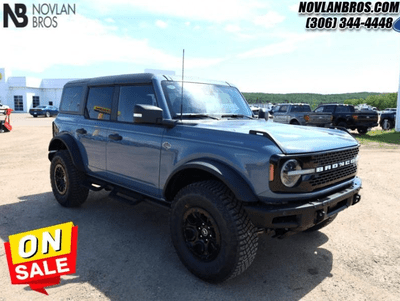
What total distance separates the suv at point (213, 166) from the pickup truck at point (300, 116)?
1208 cm

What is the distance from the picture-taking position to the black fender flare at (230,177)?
2.79 meters

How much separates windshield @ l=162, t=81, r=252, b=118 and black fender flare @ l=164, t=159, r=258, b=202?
0.84 m

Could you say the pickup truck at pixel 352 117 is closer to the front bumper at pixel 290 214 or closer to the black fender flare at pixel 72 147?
the black fender flare at pixel 72 147

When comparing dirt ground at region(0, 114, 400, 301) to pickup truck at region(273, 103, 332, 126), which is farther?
pickup truck at region(273, 103, 332, 126)

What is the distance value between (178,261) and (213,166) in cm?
128

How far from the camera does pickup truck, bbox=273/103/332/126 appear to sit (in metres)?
15.7

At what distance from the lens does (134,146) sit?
12.9 ft


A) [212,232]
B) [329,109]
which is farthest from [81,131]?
[329,109]

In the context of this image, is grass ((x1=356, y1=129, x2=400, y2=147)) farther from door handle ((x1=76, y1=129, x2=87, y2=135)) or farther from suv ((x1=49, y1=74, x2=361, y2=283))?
door handle ((x1=76, y1=129, x2=87, y2=135))

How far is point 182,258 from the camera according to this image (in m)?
3.31

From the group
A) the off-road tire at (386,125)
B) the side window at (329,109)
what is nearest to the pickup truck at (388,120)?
the off-road tire at (386,125)

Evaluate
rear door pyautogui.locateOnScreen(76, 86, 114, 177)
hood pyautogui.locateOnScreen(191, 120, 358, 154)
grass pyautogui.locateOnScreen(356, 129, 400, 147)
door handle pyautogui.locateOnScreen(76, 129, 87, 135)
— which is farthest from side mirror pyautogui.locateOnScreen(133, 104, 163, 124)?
grass pyautogui.locateOnScreen(356, 129, 400, 147)

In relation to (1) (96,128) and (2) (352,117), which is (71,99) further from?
(2) (352,117)

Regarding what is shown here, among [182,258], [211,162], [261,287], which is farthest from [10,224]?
[261,287]
